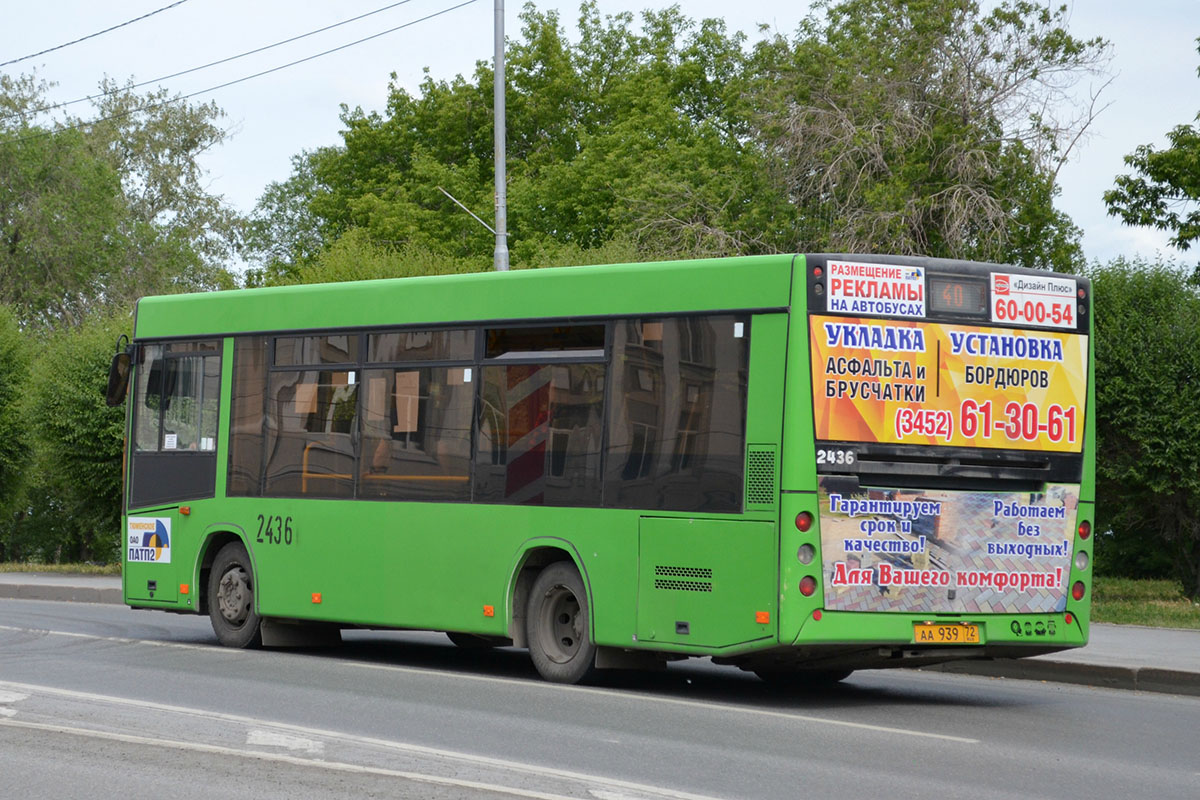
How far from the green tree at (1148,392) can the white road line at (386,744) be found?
15.4 m

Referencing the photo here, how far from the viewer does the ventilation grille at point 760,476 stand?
36.5 ft

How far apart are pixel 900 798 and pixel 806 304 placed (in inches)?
165

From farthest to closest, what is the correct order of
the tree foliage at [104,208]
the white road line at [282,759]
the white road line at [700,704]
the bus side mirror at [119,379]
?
1. the tree foliage at [104,208]
2. the bus side mirror at [119,379]
3. the white road line at [700,704]
4. the white road line at [282,759]

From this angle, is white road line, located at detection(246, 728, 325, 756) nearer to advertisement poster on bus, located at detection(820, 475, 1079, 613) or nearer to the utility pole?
advertisement poster on bus, located at detection(820, 475, 1079, 613)

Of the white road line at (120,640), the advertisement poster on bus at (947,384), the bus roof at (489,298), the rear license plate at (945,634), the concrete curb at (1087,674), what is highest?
the bus roof at (489,298)

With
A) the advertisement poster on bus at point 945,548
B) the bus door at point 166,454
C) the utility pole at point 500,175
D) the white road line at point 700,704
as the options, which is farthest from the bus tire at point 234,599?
the utility pole at point 500,175

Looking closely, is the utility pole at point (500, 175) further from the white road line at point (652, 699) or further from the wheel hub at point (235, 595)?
the white road line at point (652, 699)

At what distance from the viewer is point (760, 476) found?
36.7 feet

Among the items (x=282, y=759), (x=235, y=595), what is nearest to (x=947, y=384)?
(x=282, y=759)

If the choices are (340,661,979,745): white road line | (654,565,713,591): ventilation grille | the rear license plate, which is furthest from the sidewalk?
(654,565,713,591): ventilation grille

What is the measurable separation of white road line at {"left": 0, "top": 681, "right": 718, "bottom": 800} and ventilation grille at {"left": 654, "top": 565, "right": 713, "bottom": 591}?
293 centimetres

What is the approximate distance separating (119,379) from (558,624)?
234 inches

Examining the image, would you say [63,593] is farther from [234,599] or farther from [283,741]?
[283,741]

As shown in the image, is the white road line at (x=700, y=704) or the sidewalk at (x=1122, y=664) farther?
the sidewalk at (x=1122, y=664)
